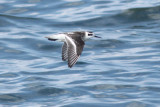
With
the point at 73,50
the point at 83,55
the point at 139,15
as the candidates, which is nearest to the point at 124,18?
the point at 139,15

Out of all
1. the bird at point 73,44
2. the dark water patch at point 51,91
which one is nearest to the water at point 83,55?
the dark water patch at point 51,91

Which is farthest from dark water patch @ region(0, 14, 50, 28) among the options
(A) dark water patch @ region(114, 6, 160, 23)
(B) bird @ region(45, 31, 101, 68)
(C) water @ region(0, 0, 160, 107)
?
(B) bird @ region(45, 31, 101, 68)

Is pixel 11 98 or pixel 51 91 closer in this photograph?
A: pixel 11 98

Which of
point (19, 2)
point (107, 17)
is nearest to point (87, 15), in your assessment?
point (107, 17)

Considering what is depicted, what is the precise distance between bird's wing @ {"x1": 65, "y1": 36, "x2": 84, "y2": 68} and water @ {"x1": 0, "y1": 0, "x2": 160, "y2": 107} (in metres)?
1.37

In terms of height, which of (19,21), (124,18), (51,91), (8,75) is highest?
(19,21)

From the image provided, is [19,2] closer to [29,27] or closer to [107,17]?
[29,27]

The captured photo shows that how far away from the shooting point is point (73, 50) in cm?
994

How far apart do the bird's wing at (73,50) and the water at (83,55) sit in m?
1.37

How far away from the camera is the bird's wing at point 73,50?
9639mm

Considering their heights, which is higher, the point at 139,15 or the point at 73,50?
the point at 73,50

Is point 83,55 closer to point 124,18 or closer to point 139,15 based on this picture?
point 124,18

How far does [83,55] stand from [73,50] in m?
4.63

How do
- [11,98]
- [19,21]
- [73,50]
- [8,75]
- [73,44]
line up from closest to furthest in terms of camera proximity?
[73,50]
[73,44]
[11,98]
[8,75]
[19,21]
